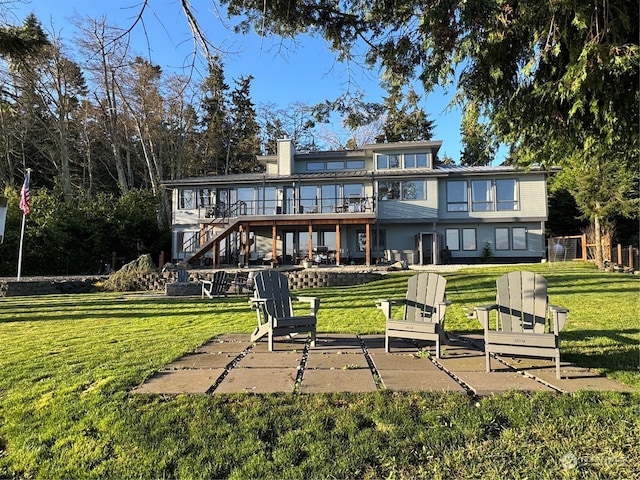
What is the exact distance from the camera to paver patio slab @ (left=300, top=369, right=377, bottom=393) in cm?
361

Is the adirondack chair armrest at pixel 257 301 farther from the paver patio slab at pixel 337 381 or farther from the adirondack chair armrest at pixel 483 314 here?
the adirondack chair armrest at pixel 483 314

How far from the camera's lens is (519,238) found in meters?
23.2

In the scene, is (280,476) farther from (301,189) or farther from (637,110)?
(301,189)

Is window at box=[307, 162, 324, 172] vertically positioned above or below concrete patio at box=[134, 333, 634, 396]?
above

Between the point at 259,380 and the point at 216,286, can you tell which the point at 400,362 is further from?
the point at 216,286

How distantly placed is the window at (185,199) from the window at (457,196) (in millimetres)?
15014

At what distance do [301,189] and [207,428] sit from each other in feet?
72.9

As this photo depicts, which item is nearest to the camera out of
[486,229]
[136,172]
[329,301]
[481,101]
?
[481,101]

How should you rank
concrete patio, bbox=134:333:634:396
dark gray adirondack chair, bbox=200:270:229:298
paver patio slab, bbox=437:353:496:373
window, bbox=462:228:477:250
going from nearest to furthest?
concrete patio, bbox=134:333:634:396
paver patio slab, bbox=437:353:496:373
dark gray adirondack chair, bbox=200:270:229:298
window, bbox=462:228:477:250

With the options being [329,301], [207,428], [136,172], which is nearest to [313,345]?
[207,428]

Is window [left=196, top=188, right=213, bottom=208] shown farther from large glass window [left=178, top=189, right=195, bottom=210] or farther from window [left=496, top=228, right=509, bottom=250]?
window [left=496, top=228, right=509, bottom=250]

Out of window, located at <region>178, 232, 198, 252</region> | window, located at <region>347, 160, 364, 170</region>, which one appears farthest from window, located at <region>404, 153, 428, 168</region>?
window, located at <region>178, 232, 198, 252</region>

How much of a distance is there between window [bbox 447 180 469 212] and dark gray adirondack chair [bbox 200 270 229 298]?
14598mm

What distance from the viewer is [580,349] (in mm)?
5090
